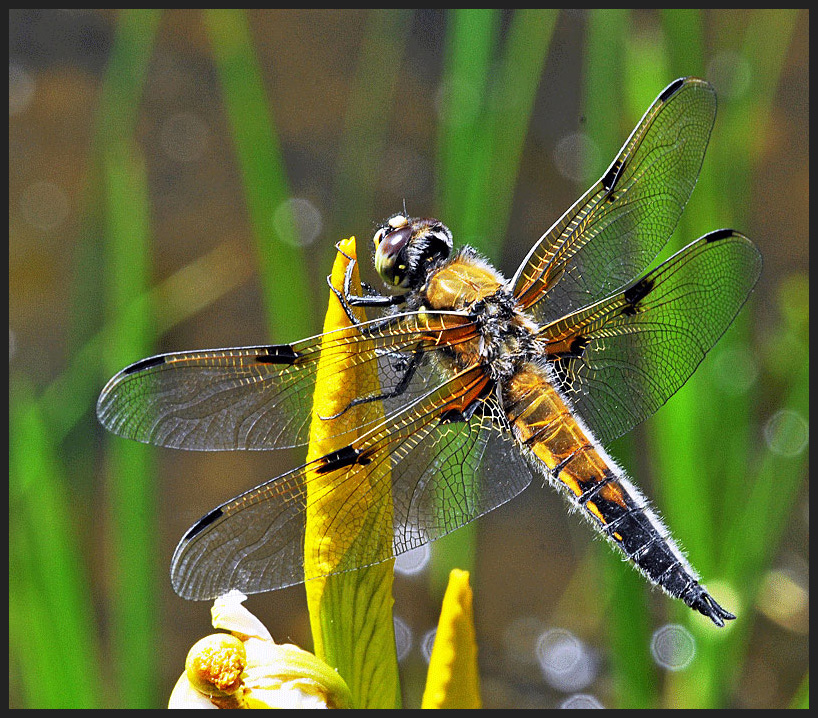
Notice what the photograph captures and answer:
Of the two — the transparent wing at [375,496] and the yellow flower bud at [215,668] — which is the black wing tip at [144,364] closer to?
the transparent wing at [375,496]

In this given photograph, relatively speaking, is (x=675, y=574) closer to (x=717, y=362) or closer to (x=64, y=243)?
(x=717, y=362)

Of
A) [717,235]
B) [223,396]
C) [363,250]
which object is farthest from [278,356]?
[363,250]

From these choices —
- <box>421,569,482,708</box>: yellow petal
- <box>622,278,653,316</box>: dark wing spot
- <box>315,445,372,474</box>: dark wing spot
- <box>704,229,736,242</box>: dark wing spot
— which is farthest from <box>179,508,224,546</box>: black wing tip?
<box>704,229,736,242</box>: dark wing spot

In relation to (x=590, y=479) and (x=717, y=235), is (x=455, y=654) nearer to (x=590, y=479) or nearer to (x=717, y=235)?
(x=590, y=479)

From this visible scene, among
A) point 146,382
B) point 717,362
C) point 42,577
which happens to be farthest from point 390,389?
point 717,362

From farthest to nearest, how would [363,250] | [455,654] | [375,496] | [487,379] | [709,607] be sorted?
[363,250] → [487,379] → [709,607] → [375,496] → [455,654]
